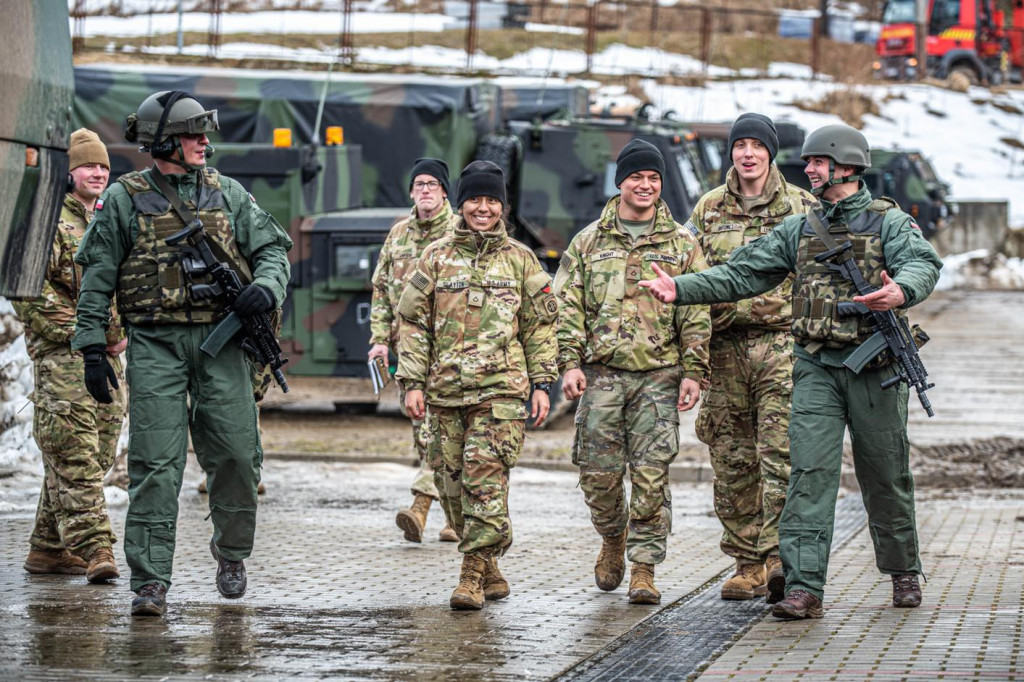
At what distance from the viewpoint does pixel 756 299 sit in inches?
285

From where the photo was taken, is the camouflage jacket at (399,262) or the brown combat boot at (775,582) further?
the camouflage jacket at (399,262)

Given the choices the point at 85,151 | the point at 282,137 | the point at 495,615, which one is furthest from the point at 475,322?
the point at 282,137

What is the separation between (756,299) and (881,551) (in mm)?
1234

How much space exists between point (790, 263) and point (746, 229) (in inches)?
22.6

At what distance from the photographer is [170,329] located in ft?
21.3

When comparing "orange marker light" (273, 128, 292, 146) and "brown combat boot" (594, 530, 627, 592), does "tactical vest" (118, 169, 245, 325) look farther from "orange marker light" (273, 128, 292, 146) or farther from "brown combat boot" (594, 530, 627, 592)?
"orange marker light" (273, 128, 292, 146)

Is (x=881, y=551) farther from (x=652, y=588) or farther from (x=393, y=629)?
(x=393, y=629)

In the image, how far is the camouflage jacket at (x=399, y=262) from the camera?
8969 millimetres

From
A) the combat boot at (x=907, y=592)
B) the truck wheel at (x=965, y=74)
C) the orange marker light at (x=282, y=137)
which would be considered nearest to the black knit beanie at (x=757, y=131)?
the combat boot at (x=907, y=592)

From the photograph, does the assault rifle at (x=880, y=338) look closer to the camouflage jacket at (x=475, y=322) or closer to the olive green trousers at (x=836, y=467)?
the olive green trousers at (x=836, y=467)

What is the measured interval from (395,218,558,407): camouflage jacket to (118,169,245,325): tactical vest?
884 millimetres

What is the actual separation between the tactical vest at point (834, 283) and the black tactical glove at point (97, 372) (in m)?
2.77

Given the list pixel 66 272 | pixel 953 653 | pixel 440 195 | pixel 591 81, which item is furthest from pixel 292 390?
pixel 591 81

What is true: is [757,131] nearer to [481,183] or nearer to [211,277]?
[481,183]
